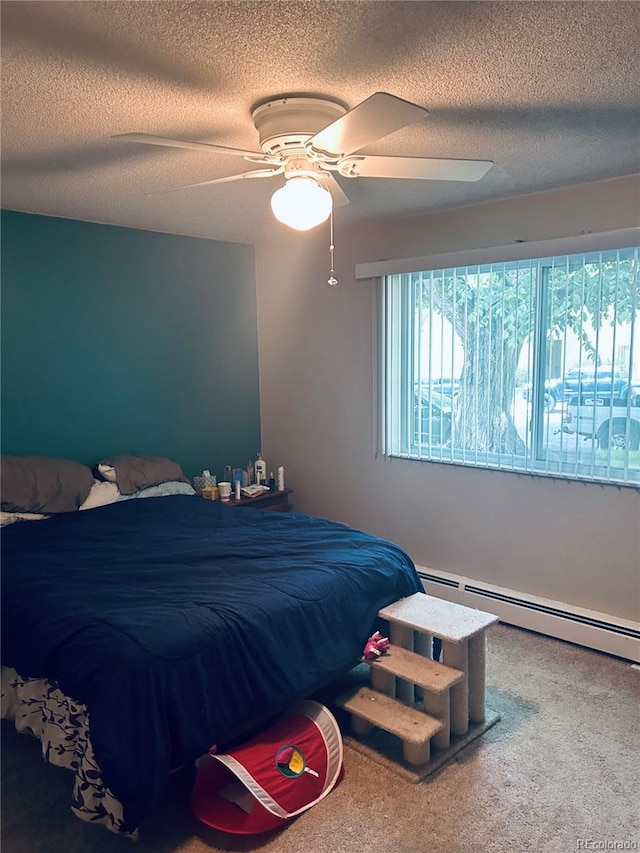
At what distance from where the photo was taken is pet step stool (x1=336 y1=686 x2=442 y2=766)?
2.11 metres

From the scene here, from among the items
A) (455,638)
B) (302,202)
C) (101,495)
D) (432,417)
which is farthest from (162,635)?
Answer: (432,417)

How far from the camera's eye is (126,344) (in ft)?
12.4

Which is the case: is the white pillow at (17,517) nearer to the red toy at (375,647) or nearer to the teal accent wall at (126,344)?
the teal accent wall at (126,344)

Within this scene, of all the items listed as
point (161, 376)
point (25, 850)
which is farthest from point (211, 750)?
point (161, 376)

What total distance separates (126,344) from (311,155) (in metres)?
2.12

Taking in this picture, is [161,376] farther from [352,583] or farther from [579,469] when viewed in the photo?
[579,469]

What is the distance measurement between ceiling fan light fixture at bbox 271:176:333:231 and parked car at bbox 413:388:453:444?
1721 millimetres

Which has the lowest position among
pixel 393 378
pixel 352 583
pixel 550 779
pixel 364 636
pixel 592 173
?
pixel 550 779

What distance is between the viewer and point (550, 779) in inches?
83.4

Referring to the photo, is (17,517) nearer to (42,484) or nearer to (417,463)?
(42,484)

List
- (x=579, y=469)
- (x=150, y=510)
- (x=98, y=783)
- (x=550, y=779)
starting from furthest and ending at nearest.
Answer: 1. (x=150, y=510)
2. (x=579, y=469)
3. (x=550, y=779)
4. (x=98, y=783)

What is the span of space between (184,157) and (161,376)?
171 centimetres

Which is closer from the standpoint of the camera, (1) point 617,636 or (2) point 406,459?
(1) point 617,636

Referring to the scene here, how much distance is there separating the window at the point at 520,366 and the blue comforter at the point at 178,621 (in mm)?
988
